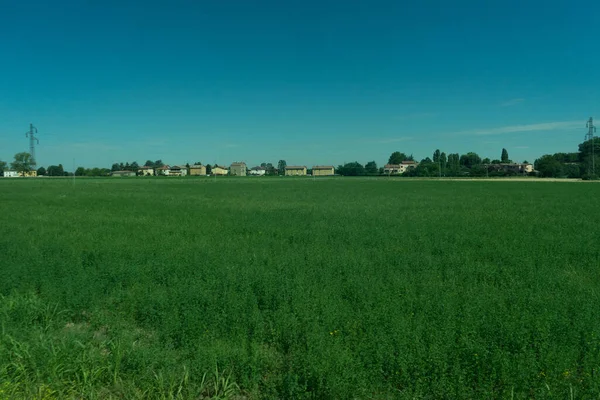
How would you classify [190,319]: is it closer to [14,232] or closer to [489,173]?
[14,232]

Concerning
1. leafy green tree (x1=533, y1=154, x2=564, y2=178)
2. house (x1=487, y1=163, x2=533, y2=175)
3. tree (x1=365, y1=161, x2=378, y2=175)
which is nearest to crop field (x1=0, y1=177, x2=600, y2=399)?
leafy green tree (x1=533, y1=154, x2=564, y2=178)

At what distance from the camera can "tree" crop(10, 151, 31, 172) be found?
524ft

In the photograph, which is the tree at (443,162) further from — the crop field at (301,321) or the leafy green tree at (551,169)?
the crop field at (301,321)

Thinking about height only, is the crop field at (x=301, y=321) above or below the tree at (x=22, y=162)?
below

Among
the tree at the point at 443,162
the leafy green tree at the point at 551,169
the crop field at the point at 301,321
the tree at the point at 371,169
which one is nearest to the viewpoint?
the crop field at the point at 301,321

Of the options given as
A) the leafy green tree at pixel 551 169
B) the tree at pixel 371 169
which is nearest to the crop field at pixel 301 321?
the leafy green tree at pixel 551 169

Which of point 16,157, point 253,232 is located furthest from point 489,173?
point 16,157

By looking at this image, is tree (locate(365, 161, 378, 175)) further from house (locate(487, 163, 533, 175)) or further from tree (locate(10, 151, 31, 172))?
tree (locate(10, 151, 31, 172))

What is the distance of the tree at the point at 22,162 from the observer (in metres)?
160

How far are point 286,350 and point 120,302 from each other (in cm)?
389

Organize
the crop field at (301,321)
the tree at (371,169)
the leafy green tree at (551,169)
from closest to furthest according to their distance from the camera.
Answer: the crop field at (301,321)
the leafy green tree at (551,169)
the tree at (371,169)

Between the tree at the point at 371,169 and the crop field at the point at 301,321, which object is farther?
the tree at the point at 371,169

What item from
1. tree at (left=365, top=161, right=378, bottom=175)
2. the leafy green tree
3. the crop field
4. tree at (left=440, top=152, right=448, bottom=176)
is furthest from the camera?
tree at (left=365, top=161, right=378, bottom=175)

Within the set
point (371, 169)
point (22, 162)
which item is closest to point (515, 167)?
point (371, 169)
